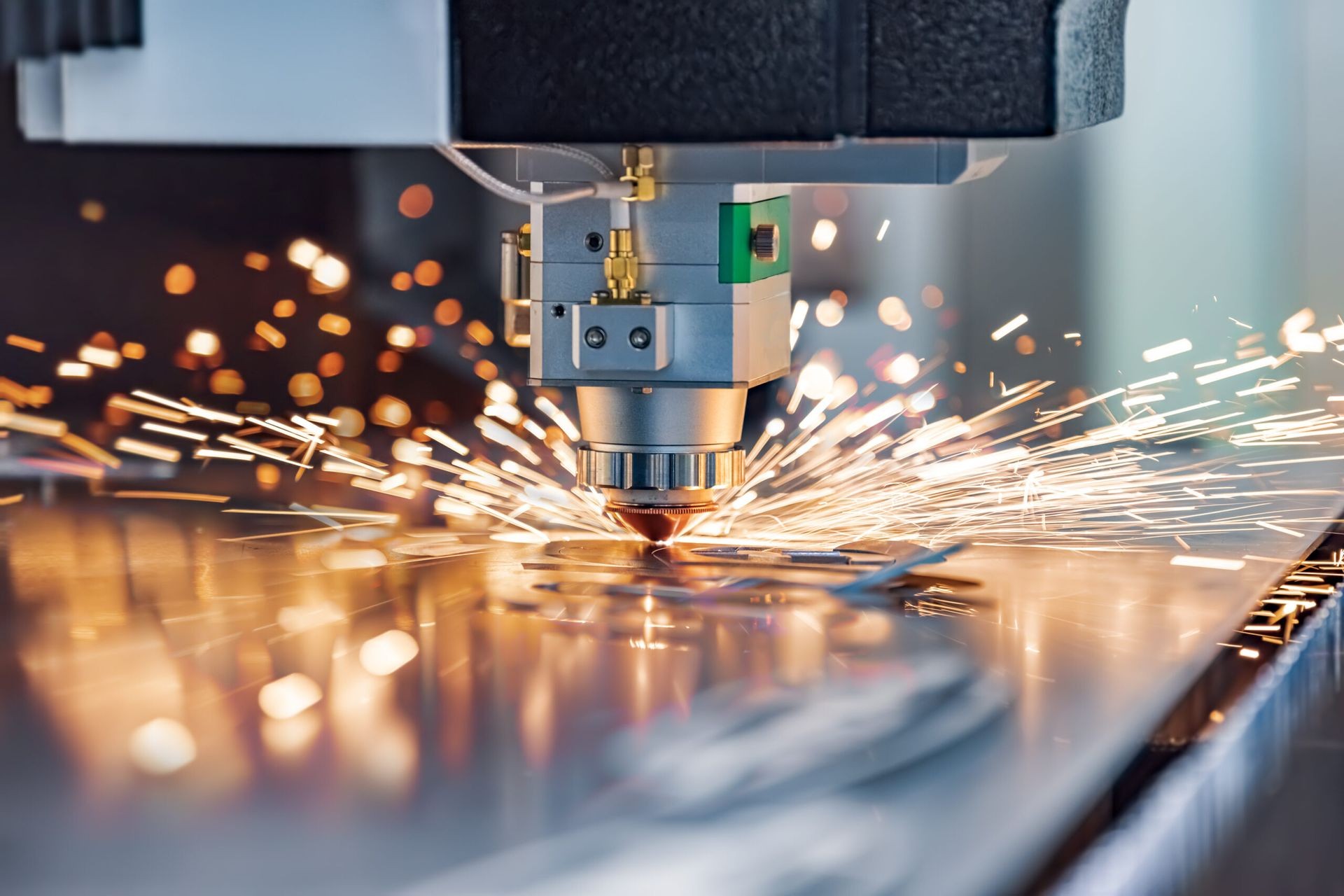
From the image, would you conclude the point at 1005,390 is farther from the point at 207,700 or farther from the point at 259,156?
the point at 207,700

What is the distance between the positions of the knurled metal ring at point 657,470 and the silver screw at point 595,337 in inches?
3.0

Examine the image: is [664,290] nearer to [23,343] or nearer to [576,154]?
[576,154]

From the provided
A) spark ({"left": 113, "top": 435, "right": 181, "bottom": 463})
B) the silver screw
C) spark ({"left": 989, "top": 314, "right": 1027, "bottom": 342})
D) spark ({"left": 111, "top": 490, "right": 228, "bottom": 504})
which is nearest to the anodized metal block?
the silver screw

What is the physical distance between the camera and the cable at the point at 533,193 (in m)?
0.95

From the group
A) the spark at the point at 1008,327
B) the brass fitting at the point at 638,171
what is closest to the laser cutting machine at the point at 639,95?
the brass fitting at the point at 638,171

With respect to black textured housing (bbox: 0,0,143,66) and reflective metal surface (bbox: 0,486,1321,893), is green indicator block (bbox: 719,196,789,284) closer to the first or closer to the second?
reflective metal surface (bbox: 0,486,1321,893)

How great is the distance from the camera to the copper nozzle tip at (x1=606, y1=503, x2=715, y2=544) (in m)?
1.07

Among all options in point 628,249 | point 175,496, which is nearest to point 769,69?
point 628,249

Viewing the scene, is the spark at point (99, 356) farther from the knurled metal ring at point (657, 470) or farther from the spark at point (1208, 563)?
the spark at point (1208, 563)

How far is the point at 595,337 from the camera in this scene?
101 cm

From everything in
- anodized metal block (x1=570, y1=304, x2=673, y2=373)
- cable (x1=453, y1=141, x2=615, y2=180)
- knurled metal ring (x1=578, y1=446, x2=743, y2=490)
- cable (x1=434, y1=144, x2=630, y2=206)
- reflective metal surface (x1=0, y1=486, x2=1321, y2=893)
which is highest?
cable (x1=453, y1=141, x2=615, y2=180)

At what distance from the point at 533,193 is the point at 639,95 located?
0.42ft

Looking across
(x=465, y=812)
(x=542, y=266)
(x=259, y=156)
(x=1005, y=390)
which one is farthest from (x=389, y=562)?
(x=1005, y=390)

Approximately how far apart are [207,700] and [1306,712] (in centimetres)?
50
